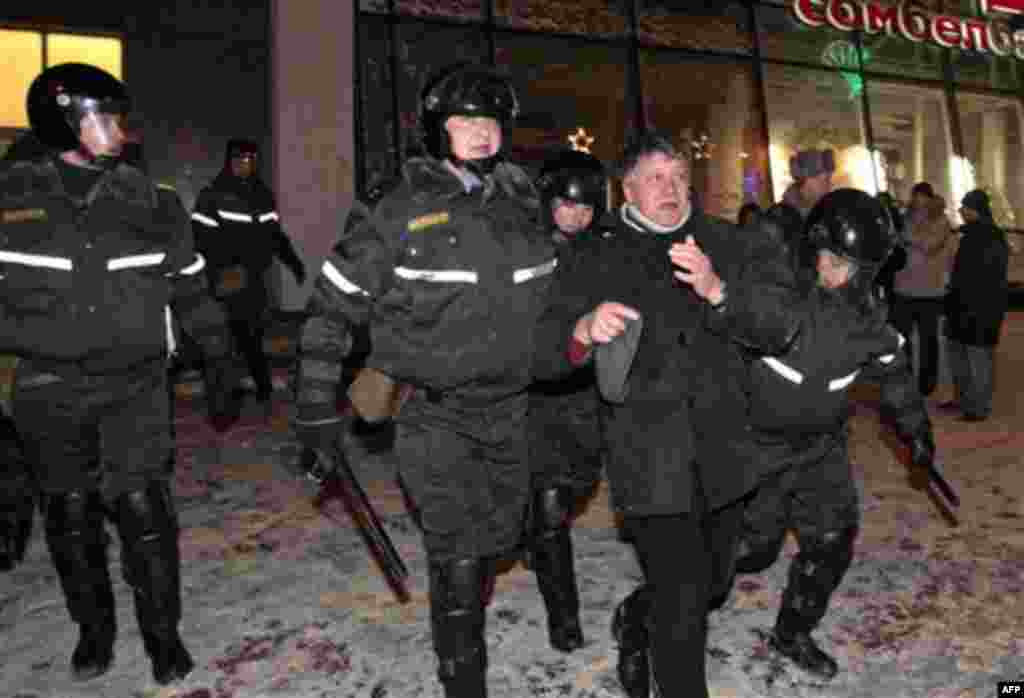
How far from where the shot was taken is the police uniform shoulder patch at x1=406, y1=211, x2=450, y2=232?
8.85 feet

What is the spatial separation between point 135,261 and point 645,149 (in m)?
1.80

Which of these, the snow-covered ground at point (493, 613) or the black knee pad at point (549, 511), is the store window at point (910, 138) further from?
the black knee pad at point (549, 511)

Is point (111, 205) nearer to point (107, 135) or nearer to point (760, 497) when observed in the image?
point (107, 135)

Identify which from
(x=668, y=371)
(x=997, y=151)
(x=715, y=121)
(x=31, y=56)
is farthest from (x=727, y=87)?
(x=668, y=371)

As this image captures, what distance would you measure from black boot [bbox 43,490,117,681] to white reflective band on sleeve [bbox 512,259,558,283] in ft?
6.01

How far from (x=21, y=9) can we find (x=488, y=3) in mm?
5722

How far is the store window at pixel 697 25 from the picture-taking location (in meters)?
13.1

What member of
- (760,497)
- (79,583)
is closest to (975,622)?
(760,497)

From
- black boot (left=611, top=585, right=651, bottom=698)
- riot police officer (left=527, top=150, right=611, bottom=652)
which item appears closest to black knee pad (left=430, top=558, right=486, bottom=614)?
black boot (left=611, top=585, right=651, bottom=698)

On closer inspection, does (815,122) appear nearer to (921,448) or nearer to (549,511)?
(921,448)

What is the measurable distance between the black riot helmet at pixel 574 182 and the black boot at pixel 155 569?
1.96 metres

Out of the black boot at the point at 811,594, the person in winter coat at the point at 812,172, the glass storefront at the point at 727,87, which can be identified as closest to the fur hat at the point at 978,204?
the person in winter coat at the point at 812,172

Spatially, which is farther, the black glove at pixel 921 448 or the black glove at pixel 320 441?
the black glove at pixel 921 448

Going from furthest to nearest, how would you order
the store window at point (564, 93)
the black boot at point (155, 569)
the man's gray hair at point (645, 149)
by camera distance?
1. the store window at point (564, 93)
2. the black boot at point (155, 569)
3. the man's gray hair at point (645, 149)
